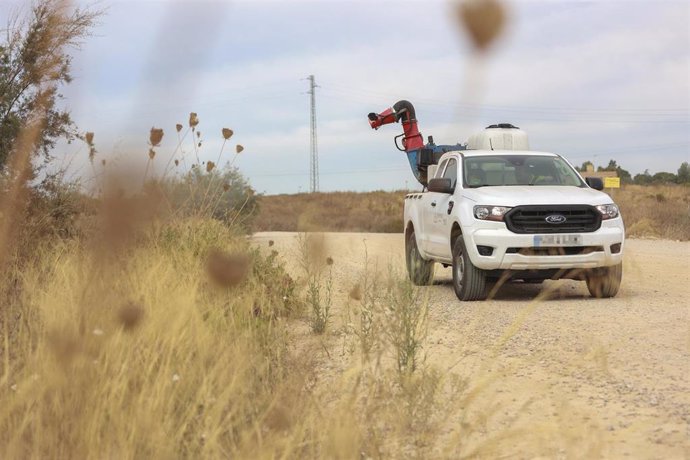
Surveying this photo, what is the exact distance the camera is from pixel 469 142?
14.8 meters

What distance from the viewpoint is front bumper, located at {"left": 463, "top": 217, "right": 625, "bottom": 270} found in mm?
10000

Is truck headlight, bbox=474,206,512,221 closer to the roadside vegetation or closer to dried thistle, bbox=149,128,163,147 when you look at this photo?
the roadside vegetation

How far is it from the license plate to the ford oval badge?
0.20 metres

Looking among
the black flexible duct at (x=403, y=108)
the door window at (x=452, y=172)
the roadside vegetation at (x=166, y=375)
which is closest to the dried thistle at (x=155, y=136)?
the roadside vegetation at (x=166, y=375)

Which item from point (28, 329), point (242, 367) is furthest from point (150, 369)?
point (28, 329)

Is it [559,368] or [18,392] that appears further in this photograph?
[559,368]

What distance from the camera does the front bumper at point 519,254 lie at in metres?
10.0

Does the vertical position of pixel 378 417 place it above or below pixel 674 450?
above

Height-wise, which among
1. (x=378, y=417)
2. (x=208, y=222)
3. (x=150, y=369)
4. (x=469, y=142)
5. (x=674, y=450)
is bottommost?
(x=674, y=450)

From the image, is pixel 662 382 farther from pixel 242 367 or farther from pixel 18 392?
pixel 18 392

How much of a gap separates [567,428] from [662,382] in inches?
64.4

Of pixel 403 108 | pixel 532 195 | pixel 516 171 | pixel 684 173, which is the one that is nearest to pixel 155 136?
pixel 532 195

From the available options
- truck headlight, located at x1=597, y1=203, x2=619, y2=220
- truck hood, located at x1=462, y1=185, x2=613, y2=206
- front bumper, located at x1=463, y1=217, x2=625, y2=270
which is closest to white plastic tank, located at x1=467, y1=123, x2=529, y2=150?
truck hood, located at x1=462, y1=185, x2=613, y2=206

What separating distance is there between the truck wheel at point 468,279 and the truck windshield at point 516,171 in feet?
3.77
